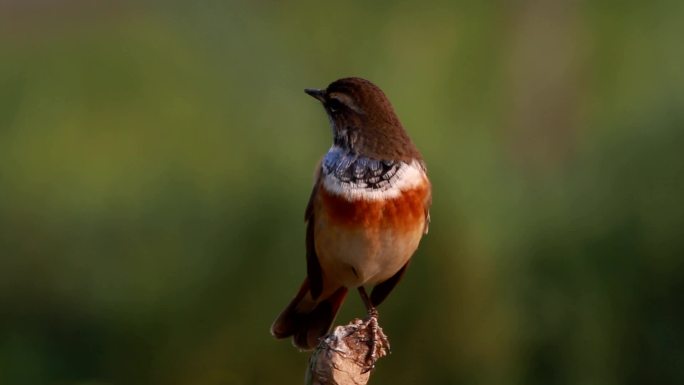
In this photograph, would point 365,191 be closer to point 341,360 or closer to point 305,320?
point 305,320

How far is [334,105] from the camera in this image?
3.28 m

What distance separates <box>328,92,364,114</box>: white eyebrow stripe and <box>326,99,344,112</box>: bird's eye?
0.01 m

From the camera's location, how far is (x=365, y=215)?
3.18m

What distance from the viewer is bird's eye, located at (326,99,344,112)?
3.26 metres

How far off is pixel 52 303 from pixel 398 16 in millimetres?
1799

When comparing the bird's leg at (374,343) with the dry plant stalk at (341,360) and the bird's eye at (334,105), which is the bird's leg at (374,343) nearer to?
the dry plant stalk at (341,360)

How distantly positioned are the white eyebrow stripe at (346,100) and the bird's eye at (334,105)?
0.04 ft

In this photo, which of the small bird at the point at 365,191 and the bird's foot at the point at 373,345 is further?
the small bird at the point at 365,191

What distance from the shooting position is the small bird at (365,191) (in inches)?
125

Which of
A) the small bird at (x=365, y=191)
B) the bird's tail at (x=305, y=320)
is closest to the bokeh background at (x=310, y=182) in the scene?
the bird's tail at (x=305, y=320)

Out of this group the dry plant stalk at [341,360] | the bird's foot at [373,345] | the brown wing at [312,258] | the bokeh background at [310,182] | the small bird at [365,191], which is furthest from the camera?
the bokeh background at [310,182]

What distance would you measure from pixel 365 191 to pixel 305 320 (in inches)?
17.7

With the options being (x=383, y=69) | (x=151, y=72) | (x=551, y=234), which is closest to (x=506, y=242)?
(x=551, y=234)

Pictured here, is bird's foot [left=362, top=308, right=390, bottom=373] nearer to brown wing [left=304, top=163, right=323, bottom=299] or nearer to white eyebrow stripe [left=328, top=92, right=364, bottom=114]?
brown wing [left=304, top=163, right=323, bottom=299]
